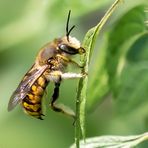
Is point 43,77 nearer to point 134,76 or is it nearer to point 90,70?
point 134,76

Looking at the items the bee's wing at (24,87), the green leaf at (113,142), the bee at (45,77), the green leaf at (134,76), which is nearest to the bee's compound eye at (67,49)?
the bee at (45,77)

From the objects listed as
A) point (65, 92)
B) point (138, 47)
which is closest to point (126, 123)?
point (65, 92)

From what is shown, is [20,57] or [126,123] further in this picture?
[20,57]

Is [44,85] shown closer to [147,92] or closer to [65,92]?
[147,92]

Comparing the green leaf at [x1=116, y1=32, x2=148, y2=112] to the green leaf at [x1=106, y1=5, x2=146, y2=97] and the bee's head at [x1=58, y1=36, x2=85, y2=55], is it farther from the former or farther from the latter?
the bee's head at [x1=58, y1=36, x2=85, y2=55]

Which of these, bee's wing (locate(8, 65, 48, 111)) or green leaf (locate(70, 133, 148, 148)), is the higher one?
bee's wing (locate(8, 65, 48, 111))

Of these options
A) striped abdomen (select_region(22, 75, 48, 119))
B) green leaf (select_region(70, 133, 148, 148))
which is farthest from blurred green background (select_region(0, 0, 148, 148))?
green leaf (select_region(70, 133, 148, 148))

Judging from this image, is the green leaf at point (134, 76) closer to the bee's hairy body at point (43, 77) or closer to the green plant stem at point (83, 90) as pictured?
the bee's hairy body at point (43, 77)

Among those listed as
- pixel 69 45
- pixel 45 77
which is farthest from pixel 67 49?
pixel 45 77
